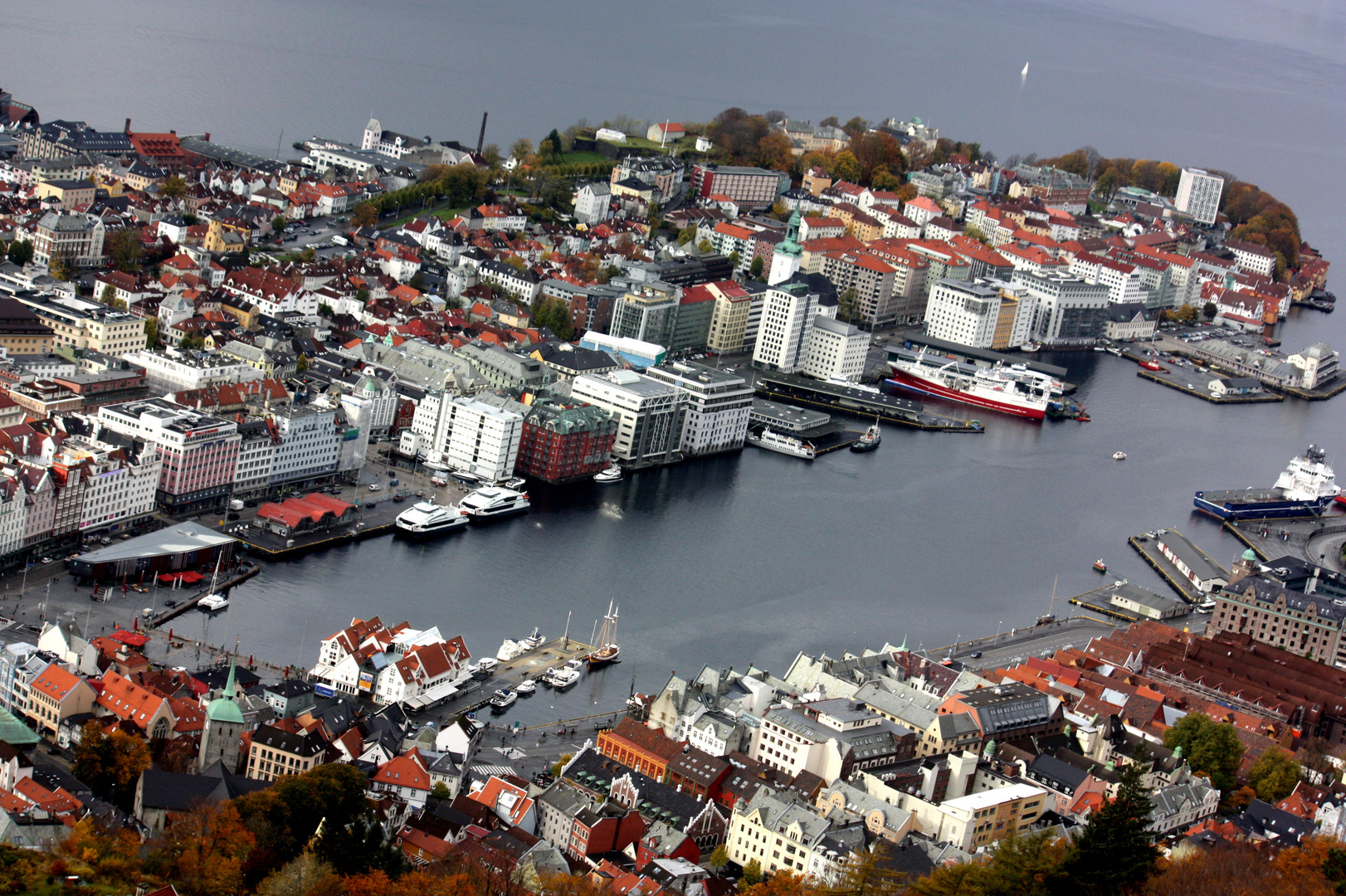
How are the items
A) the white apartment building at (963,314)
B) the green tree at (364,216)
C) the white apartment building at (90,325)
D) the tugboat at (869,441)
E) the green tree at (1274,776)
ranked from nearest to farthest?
the green tree at (1274,776), the white apartment building at (90,325), the tugboat at (869,441), the green tree at (364,216), the white apartment building at (963,314)

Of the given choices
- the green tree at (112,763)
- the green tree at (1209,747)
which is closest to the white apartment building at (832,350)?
the green tree at (1209,747)

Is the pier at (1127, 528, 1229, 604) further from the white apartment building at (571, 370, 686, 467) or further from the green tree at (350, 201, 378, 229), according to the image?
the green tree at (350, 201, 378, 229)

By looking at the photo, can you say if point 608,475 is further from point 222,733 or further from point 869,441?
point 222,733

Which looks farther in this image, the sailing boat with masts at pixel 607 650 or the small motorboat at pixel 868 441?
the small motorboat at pixel 868 441

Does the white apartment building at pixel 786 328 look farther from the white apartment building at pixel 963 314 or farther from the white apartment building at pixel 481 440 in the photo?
the white apartment building at pixel 481 440

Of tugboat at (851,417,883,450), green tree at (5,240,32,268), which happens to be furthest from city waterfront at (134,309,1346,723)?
green tree at (5,240,32,268)

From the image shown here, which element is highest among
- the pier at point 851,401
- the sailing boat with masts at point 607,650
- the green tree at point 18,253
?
the green tree at point 18,253

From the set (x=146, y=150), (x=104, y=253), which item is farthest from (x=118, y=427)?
(x=146, y=150)
